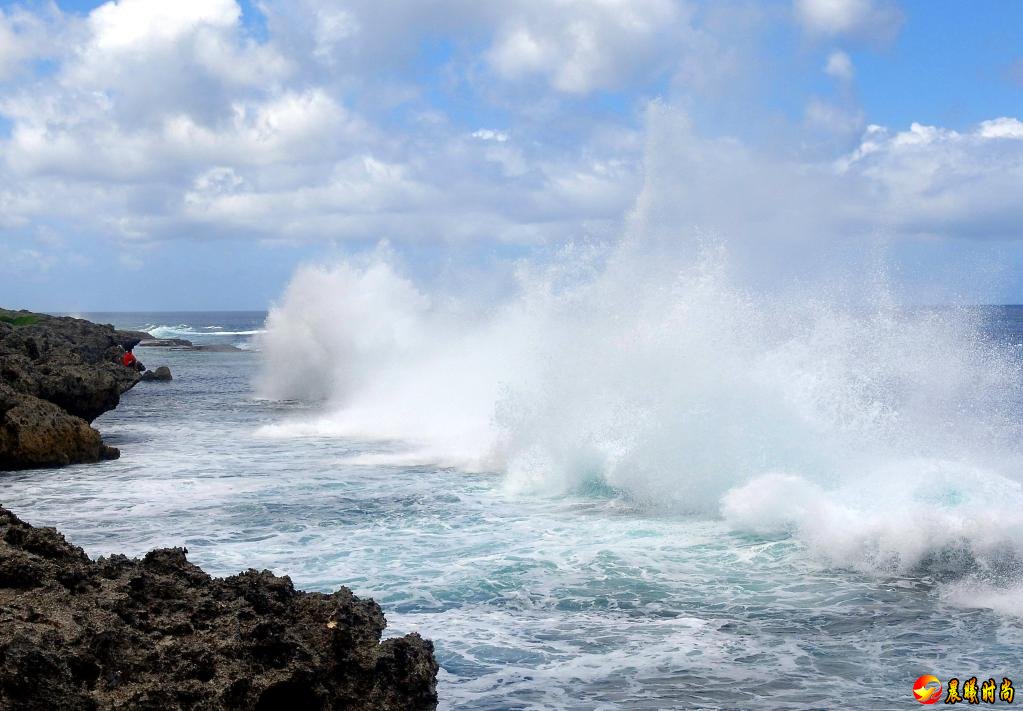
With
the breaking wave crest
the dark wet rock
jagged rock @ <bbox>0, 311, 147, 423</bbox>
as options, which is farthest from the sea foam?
the dark wet rock

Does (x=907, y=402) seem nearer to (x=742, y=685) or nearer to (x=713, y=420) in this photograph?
(x=713, y=420)

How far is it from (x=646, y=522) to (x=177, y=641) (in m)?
7.73

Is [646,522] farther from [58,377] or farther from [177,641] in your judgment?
[58,377]

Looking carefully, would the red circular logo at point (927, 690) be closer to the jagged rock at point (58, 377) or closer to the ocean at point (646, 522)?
the ocean at point (646, 522)

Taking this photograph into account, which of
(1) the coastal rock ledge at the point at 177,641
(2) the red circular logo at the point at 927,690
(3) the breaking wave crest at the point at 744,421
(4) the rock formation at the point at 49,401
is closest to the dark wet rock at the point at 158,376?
(4) the rock formation at the point at 49,401

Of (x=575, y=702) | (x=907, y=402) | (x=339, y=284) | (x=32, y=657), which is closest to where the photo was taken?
(x=32, y=657)

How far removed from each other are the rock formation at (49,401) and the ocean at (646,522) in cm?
70

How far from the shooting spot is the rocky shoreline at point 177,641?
429cm

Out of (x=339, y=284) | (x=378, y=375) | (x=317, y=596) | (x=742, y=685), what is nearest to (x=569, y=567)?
(x=742, y=685)

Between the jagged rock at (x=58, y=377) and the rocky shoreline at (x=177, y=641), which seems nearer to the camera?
the rocky shoreline at (x=177, y=641)

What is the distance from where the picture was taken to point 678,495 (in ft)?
41.5

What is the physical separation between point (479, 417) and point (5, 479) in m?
10.00

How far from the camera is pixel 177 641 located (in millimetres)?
4859

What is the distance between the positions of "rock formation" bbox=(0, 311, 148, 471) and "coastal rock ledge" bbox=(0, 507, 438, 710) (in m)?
11.0
